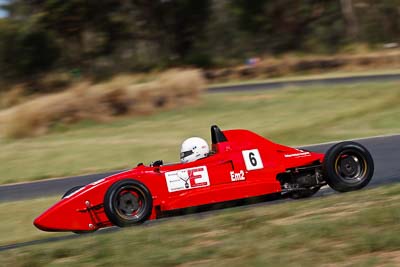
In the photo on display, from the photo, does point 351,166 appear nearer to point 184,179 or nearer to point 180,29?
point 184,179

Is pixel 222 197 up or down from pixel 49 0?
down

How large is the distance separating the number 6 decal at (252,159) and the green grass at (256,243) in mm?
1699

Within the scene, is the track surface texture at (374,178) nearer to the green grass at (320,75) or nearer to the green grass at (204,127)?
the green grass at (204,127)

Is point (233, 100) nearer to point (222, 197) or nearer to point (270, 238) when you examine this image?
point (222, 197)

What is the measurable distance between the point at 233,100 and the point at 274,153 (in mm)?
15386

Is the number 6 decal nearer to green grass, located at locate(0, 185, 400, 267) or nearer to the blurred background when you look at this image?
the blurred background

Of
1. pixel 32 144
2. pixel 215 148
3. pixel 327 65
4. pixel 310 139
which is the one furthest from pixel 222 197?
pixel 327 65

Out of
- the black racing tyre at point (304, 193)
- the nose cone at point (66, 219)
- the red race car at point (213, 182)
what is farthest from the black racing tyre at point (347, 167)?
the nose cone at point (66, 219)

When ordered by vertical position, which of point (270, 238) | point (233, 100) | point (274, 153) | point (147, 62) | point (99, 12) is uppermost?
point (99, 12)

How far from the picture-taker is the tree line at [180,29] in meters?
41.8

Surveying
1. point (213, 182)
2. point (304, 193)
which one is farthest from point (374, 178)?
point (213, 182)

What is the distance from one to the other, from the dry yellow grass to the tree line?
723 inches

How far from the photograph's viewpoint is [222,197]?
919cm

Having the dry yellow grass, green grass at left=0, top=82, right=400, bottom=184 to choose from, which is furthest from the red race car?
the dry yellow grass
